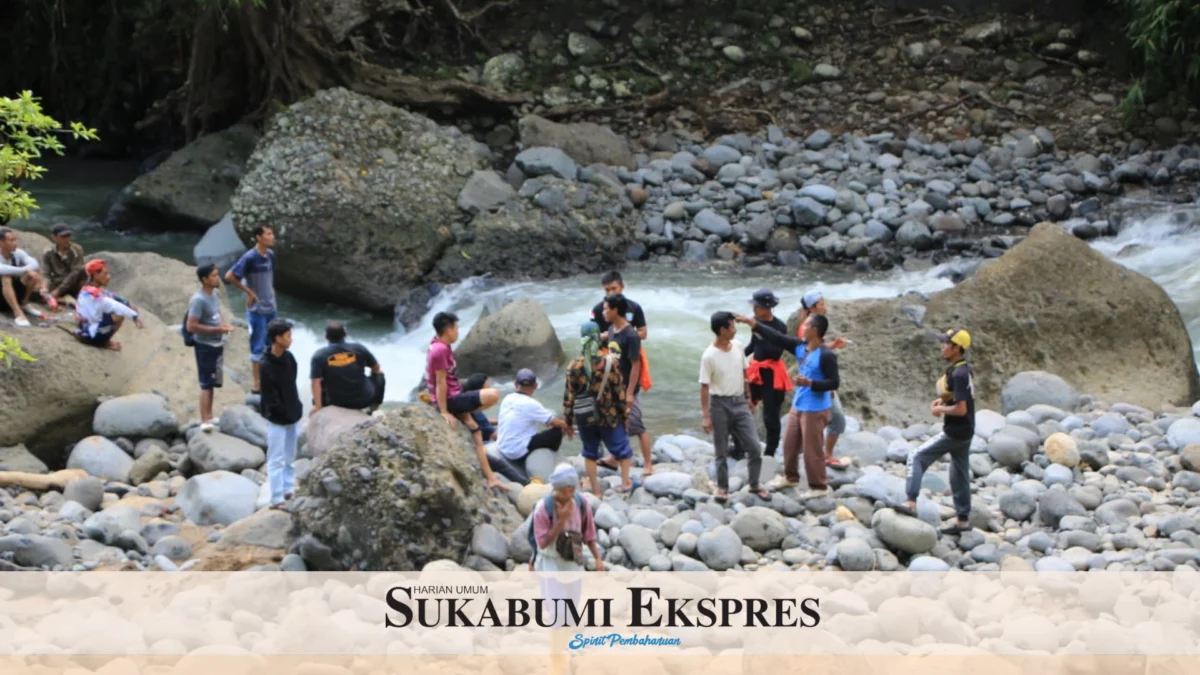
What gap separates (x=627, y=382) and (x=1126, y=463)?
3.42 m

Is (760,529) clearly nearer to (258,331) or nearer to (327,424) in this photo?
(327,424)

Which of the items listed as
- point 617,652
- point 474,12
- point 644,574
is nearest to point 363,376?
point 644,574

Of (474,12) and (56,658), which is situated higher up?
(474,12)

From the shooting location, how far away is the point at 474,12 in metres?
22.4

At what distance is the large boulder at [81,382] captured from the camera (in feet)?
34.5

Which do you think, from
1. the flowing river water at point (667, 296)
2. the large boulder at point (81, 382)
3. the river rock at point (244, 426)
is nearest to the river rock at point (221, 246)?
the flowing river water at point (667, 296)

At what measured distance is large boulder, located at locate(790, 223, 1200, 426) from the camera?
37.9 ft

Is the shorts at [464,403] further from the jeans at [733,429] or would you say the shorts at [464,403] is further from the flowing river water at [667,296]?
the flowing river water at [667,296]

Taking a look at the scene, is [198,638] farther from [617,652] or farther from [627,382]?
[627,382]

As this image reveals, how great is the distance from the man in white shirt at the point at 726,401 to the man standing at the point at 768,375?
58cm

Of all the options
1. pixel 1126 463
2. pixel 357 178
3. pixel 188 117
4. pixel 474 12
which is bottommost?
pixel 1126 463

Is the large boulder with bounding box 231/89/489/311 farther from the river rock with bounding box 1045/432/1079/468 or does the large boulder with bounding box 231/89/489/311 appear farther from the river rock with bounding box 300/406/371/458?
the river rock with bounding box 1045/432/1079/468

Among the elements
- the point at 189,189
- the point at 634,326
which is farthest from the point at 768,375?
the point at 189,189

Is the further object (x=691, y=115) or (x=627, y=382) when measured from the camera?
(x=691, y=115)
